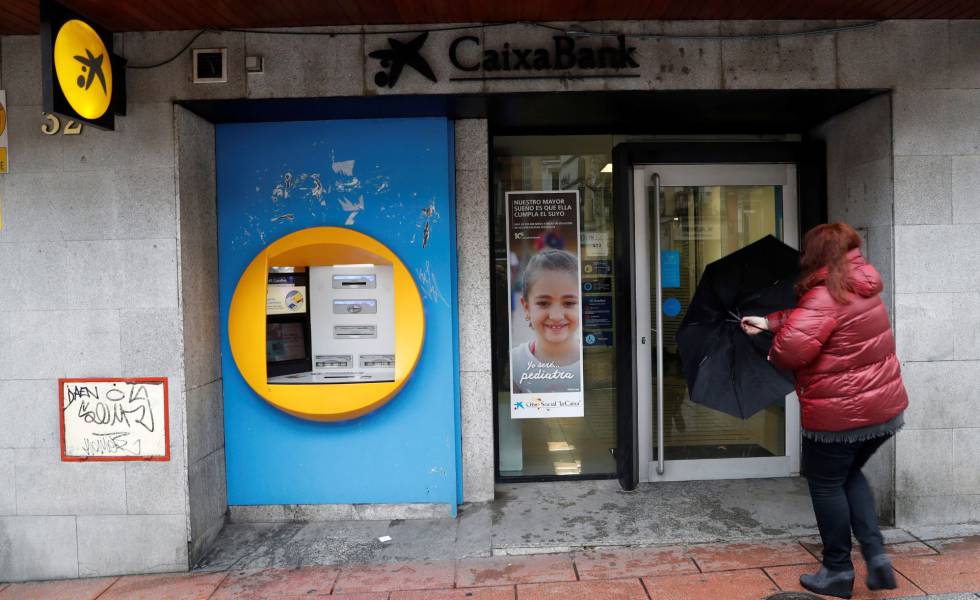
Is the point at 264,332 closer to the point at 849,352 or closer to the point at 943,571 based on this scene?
the point at 849,352

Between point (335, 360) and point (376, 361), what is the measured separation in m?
0.28

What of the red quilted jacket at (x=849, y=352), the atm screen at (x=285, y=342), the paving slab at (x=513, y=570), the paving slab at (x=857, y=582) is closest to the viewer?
the red quilted jacket at (x=849, y=352)

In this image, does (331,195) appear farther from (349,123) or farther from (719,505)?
(719,505)

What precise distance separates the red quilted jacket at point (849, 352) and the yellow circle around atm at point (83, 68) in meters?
3.79

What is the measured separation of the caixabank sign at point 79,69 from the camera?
3096mm

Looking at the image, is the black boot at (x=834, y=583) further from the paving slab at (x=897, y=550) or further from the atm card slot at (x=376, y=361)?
the atm card slot at (x=376, y=361)

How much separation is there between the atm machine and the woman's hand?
2194 millimetres

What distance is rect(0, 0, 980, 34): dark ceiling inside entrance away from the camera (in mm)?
3582

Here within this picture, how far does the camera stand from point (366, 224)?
4340mm

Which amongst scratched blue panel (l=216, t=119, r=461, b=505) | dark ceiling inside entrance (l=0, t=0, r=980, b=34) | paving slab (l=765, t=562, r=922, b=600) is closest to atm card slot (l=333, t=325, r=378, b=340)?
scratched blue panel (l=216, t=119, r=461, b=505)

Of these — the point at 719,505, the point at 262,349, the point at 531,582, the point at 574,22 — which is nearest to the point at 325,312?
the point at 262,349

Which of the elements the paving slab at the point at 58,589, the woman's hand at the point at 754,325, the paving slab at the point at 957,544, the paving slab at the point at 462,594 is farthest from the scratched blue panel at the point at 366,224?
the paving slab at the point at 957,544

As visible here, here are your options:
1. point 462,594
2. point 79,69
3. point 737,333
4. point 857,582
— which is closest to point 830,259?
point 737,333

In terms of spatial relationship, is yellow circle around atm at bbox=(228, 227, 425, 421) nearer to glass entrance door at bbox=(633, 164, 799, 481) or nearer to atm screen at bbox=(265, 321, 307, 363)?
atm screen at bbox=(265, 321, 307, 363)
